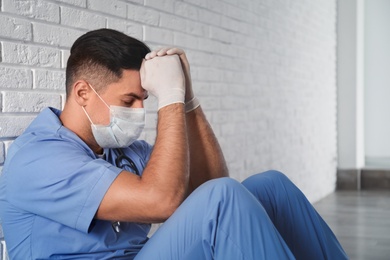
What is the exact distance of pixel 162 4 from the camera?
2.71 meters

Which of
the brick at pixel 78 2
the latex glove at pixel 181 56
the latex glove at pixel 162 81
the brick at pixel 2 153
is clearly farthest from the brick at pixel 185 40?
the brick at pixel 2 153

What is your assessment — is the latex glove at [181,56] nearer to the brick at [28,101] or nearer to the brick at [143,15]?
the brick at [28,101]

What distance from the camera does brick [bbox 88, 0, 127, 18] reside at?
7.29 ft

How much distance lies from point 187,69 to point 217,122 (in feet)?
4.52

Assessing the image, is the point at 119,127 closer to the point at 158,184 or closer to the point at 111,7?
the point at 158,184

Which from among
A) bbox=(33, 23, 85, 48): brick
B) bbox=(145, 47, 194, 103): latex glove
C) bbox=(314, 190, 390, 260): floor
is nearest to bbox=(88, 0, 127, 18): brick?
bbox=(33, 23, 85, 48): brick

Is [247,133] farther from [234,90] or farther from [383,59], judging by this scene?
[383,59]

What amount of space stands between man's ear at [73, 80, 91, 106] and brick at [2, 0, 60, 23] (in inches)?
13.6

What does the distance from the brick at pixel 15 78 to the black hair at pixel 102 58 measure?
0.22 m

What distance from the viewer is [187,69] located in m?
1.90

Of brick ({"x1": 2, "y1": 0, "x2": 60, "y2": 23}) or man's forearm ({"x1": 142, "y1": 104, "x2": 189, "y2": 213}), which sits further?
brick ({"x1": 2, "y1": 0, "x2": 60, "y2": 23})

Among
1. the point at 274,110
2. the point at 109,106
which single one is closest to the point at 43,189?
the point at 109,106

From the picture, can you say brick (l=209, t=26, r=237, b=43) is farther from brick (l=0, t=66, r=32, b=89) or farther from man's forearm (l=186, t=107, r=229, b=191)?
brick (l=0, t=66, r=32, b=89)

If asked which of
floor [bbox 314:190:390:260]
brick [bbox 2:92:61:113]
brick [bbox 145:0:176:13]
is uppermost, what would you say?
brick [bbox 145:0:176:13]
